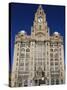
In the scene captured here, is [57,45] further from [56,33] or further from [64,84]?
[64,84]

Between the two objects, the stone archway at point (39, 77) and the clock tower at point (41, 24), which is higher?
the clock tower at point (41, 24)

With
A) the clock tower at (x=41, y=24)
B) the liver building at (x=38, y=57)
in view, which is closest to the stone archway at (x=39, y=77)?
the liver building at (x=38, y=57)

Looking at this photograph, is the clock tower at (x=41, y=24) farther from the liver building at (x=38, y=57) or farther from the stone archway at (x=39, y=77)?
the stone archway at (x=39, y=77)

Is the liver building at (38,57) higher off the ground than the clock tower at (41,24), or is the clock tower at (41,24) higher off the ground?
the clock tower at (41,24)

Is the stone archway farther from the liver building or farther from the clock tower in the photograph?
the clock tower

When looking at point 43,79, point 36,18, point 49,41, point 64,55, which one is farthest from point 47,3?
point 43,79

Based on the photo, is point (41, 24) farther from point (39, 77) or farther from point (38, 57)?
point (39, 77)

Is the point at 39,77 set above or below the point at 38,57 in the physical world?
below

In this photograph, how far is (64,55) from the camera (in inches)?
90.4

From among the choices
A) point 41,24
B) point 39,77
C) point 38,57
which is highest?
point 41,24

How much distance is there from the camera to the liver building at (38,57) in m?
2.21

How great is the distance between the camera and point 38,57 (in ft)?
7.39

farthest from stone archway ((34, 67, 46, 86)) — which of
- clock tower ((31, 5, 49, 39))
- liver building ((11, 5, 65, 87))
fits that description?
clock tower ((31, 5, 49, 39))

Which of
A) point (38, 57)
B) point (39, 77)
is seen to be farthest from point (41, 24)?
point (39, 77)
